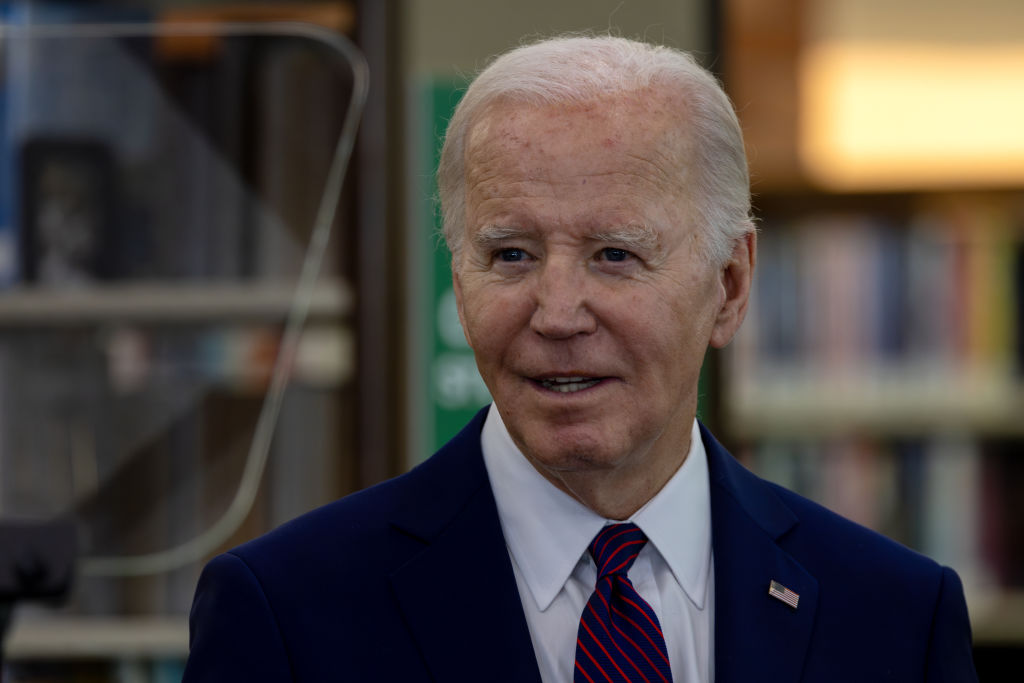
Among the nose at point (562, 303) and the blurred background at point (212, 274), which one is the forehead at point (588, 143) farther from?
the blurred background at point (212, 274)

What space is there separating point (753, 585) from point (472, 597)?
0.24 metres

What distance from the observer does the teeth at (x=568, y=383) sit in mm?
1043

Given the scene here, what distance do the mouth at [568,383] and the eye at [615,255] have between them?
0.09 metres

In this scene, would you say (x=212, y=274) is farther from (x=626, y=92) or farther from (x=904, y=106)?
(x=904, y=106)

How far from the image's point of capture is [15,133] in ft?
6.40

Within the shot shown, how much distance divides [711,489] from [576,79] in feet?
1.30

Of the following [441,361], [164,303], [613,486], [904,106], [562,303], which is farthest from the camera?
[904,106]

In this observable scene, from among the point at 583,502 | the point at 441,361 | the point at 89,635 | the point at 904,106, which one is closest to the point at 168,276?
the point at 441,361

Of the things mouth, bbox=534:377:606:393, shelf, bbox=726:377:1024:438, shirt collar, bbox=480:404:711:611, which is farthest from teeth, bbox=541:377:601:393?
shelf, bbox=726:377:1024:438

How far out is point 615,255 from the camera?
3.41ft

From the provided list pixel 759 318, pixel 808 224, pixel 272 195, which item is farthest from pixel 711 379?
pixel 272 195

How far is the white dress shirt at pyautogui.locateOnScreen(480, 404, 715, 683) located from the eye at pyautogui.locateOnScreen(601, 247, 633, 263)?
0.20 meters

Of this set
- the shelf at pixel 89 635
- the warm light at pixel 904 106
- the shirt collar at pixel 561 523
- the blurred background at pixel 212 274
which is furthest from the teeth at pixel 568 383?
the warm light at pixel 904 106

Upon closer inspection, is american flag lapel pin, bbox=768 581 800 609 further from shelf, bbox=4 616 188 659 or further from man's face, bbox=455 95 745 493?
shelf, bbox=4 616 188 659
